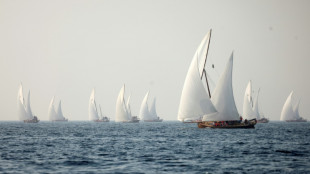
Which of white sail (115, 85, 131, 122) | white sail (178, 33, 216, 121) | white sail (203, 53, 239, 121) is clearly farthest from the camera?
white sail (115, 85, 131, 122)

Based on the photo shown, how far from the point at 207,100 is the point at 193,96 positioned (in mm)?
2659

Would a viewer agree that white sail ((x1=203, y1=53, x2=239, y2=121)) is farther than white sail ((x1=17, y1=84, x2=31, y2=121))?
No

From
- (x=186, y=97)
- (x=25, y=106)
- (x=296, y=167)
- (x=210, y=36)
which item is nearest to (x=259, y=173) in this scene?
(x=296, y=167)

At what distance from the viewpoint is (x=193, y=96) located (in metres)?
74.8

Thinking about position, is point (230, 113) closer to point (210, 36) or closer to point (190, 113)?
point (190, 113)

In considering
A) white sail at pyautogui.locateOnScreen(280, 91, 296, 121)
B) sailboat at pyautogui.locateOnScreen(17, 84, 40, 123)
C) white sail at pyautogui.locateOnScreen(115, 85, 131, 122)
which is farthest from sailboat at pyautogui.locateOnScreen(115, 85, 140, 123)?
white sail at pyautogui.locateOnScreen(280, 91, 296, 121)

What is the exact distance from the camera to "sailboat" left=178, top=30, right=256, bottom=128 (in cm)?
7488

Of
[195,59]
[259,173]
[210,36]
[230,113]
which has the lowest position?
[259,173]

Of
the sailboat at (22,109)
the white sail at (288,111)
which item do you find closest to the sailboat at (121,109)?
the sailboat at (22,109)

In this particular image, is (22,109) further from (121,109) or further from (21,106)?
(121,109)

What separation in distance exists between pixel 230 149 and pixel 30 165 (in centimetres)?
2267

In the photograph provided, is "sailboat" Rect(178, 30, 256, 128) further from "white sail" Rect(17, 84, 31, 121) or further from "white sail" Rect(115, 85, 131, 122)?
"white sail" Rect(17, 84, 31, 121)

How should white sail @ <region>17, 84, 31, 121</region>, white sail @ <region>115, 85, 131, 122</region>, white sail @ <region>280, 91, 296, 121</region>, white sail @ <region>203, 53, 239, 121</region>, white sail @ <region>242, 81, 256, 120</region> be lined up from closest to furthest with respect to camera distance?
white sail @ <region>203, 53, 239, 121</region>
white sail @ <region>242, 81, 256, 120</region>
white sail @ <region>17, 84, 31, 121</region>
white sail @ <region>115, 85, 131, 122</region>
white sail @ <region>280, 91, 296, 121</region>

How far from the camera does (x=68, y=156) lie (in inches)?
1618
